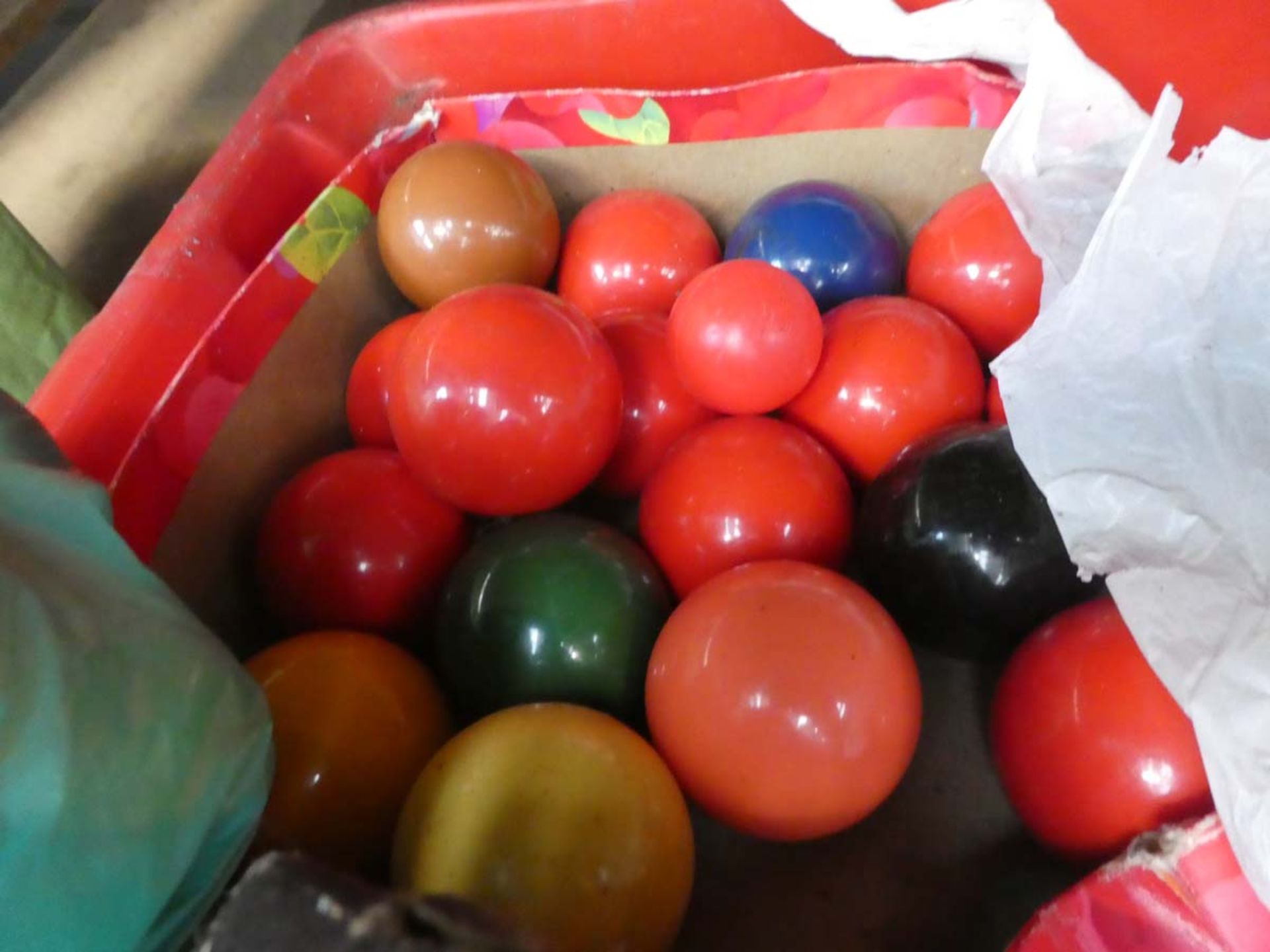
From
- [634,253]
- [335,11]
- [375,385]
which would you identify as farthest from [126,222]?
[634,253]

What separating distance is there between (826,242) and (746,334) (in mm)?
171

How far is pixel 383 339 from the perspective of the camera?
0.81m

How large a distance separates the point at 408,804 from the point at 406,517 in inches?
9.2

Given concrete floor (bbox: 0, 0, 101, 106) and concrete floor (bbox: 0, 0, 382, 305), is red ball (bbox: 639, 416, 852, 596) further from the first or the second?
concrete floor (bbox: 0, 0, 101, 106)

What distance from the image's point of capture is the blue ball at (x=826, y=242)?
81 centimetres

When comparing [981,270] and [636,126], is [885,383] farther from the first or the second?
[636,126]

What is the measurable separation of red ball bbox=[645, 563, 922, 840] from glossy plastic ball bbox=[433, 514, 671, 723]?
56mm

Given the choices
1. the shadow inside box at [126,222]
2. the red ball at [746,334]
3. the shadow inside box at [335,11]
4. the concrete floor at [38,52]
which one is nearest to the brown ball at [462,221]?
the red ball at [746,334]

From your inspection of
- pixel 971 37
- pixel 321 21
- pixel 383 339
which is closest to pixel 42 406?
pixel 383 339

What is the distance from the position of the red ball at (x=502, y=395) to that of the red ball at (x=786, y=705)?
6.1 inches

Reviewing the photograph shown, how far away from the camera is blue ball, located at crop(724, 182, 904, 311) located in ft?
2.67

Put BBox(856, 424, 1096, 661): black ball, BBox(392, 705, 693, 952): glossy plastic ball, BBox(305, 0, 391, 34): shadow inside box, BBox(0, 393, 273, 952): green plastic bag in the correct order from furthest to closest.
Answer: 1. BBox(305, 0, 391, 34): shadow inside box
2. BBox(856, 424, 1096, 661): black ball
3. BBox(392, 705, 693, 952): glossy plastic ball
4. BBox(0, 393, 273, 952): green plastic bag

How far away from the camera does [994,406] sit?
0.77 m

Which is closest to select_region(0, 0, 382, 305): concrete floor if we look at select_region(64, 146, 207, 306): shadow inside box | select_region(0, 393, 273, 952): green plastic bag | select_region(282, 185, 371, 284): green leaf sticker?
select_region(64, 146, 207, 306): shadow inside box
